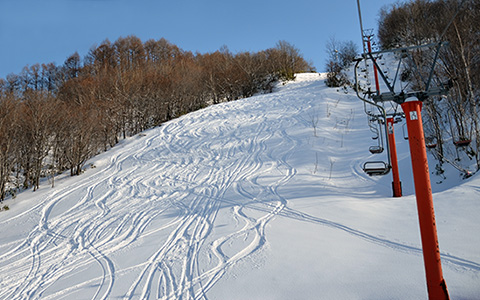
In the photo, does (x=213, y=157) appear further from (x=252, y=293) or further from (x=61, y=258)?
(x=252, y=293)

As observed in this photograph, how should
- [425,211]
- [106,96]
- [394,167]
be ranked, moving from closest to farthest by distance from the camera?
[425,211] → [394,167] → [106,96]

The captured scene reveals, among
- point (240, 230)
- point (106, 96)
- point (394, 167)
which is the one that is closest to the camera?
point (240, 230)

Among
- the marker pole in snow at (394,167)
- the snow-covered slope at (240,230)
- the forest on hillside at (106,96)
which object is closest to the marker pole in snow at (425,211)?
the snow-covered slope at (240,230)

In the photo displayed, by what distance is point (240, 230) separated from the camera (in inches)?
250

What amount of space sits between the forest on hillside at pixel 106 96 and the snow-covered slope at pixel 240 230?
7.84 ft

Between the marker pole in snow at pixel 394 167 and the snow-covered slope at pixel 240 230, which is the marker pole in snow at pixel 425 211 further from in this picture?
the marker pole in snow at pixel 394 167

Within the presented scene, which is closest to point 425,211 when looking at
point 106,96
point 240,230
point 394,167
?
point 240,230

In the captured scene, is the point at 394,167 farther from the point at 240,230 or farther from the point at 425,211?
the point at 425,211

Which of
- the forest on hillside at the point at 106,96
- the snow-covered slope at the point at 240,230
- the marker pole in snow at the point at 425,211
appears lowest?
the snow-covered slope at the point at 240,230

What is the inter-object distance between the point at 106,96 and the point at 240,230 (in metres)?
19.4

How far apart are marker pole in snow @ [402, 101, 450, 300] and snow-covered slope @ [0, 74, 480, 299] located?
0.84m

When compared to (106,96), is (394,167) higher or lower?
lower

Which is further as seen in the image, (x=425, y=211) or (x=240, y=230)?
(x=240, y=230)

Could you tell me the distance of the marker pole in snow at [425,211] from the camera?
278 centimetres
